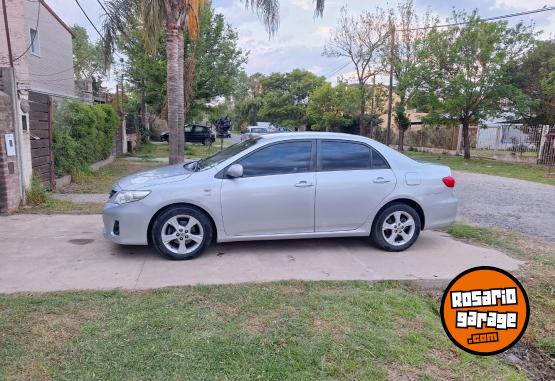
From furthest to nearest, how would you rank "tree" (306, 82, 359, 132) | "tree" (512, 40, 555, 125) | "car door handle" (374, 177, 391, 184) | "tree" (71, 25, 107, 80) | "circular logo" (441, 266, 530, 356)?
"tree" (71, 25, 107, 80) < "tree" (306, 82, 359, 132) < "tree" (512, 40, 555, 125) < "car door handle" (374, 177, 391, 184) < "circular logo" (441, 266, 530, 356)

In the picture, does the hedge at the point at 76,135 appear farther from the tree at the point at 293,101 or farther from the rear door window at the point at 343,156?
the tree at the point at 293,101

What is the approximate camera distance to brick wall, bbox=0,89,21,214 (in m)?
6.44

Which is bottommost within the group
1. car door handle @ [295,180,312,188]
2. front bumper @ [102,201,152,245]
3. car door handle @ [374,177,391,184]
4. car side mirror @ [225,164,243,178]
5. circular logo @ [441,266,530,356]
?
front bumper @ [102,201,152,245]

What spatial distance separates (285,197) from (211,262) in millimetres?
1153

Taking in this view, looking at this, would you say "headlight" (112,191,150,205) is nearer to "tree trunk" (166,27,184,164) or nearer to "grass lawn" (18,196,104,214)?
"grass lawn" (18,196,104,214)

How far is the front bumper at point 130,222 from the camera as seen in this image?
458cm

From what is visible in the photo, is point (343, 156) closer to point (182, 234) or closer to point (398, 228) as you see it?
point (398, 228)

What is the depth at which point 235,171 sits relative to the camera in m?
4.72

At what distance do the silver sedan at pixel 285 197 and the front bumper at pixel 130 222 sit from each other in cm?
1

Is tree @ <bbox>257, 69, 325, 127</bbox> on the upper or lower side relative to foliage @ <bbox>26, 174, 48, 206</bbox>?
upper

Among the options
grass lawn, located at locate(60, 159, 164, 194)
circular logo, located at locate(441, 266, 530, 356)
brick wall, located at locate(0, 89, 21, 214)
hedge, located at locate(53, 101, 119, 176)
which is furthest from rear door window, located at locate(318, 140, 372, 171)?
hedge, located at locate(53, 101, 119, 176)

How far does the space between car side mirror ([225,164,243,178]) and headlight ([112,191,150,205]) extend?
942 millimetres

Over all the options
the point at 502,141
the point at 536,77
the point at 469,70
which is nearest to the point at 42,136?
the point at 469,70

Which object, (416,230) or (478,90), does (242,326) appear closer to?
(416,230)
